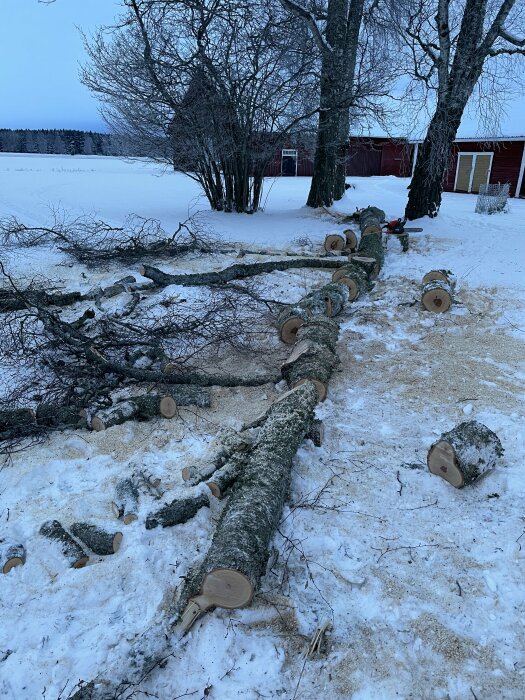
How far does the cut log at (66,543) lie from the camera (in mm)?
3131

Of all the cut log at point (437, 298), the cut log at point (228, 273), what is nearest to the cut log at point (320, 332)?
the cut log at point (437, 298)

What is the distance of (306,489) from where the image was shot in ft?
12.4

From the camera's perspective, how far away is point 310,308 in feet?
22.1

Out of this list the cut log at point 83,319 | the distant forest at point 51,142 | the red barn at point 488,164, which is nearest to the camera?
the cut log at point 83,319

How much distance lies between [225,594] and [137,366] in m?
3.32

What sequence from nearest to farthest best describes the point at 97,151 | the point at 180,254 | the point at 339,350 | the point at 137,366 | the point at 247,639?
1. the point at 247,639
2. the point at 137,366
3. the point at 339,350
4. the point at 180,254
5. the point at 97,151

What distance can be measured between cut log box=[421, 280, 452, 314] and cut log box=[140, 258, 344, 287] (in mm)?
2231

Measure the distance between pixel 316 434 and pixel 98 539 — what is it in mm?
2002

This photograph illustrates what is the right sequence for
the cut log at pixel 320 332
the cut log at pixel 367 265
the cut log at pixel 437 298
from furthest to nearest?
the cut log at pixel 367 265, the cut log at pixel 437 298, the cut log at pixel 320 332

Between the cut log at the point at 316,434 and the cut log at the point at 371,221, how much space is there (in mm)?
7167

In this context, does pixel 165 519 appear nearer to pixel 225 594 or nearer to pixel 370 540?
pixel 225 594

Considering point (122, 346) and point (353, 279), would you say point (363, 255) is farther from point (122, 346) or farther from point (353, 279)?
point (122, 346)

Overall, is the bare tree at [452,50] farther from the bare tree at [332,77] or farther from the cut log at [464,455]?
the cut log at [464,455]

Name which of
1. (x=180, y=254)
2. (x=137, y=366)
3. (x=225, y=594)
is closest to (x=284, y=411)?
(x=225, y=594)
